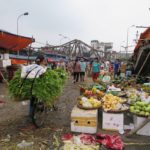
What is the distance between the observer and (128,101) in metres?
8.31

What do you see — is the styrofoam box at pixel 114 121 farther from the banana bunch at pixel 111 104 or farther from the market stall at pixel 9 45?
the market stall at pixel 9 45

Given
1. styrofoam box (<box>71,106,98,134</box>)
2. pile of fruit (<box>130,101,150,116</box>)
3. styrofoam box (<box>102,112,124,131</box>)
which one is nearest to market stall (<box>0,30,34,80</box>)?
styrofoam box (<box>71,106,98,134</box>)

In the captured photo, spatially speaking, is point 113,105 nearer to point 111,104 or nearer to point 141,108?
point 111,104

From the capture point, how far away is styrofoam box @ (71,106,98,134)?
6.90 m

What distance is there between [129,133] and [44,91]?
2276 mm

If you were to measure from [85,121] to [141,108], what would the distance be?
59.7 inches

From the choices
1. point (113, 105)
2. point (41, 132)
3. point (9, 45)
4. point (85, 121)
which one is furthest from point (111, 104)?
point (9, 45)

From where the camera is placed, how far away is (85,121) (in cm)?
694

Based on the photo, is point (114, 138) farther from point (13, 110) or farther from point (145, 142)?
point (13, 110)

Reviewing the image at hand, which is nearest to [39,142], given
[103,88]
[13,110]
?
[13,110]

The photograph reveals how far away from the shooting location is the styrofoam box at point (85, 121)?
22.6 ft

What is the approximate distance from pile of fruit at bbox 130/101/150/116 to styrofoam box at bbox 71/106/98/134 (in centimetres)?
→ 105

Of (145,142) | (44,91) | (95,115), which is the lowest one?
(145,142)

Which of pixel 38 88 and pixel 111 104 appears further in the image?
pixel 111 104
